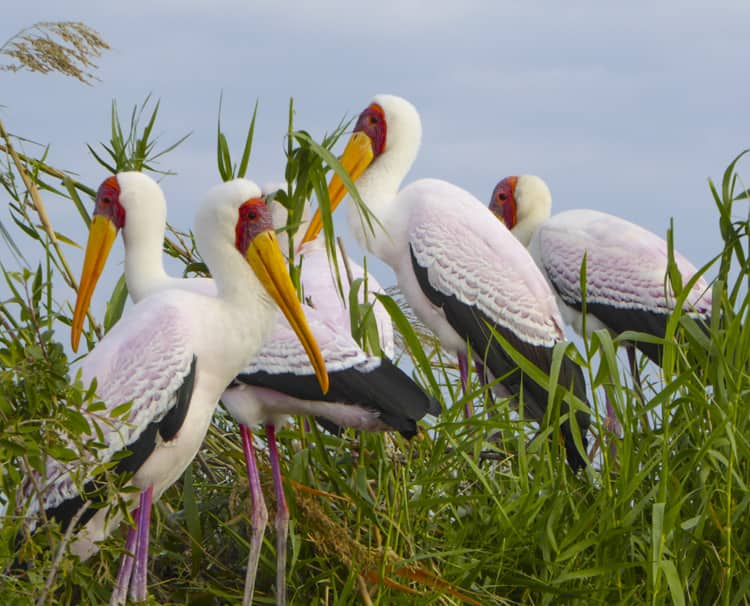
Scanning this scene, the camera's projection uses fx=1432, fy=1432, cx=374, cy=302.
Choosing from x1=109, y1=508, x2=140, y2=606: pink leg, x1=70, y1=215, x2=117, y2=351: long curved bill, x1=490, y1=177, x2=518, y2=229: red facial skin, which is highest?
x1=70, y1=215, x2=117, y2=351: long curved bill

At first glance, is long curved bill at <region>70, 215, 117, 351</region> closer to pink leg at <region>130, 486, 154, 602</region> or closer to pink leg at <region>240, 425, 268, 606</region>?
pink leg at <region>240, 425, 268, 606</region>

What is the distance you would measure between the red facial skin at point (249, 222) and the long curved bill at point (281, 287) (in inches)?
0.7

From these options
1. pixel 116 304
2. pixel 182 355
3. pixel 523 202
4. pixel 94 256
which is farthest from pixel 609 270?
pixel 182 355

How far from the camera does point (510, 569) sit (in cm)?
430

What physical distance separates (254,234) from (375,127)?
6.96 feet

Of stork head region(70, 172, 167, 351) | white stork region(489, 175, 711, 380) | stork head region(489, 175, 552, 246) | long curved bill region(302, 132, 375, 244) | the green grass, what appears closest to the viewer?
the green grass

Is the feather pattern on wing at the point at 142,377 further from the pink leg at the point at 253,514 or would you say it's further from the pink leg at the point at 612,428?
the pink leg at the point at 612,428

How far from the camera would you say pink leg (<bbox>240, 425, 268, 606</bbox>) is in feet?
15.2

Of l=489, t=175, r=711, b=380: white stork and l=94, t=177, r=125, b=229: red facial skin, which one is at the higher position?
l=94, t=177, r=125, b=229: red facial skin

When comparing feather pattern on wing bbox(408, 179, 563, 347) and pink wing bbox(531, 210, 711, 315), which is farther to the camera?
pink wing bbox(531, 210, 711, 315)

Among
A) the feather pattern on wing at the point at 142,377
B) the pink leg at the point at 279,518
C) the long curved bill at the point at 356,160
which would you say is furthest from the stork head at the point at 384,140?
the feather pattern on wing at the point at 142,377

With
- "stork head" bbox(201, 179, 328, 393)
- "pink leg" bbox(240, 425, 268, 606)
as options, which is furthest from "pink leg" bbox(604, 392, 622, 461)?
"pink leg" bbox(240, 425, 268, 606)

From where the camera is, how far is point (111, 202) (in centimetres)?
521

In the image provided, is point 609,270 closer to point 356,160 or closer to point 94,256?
point 356,160
